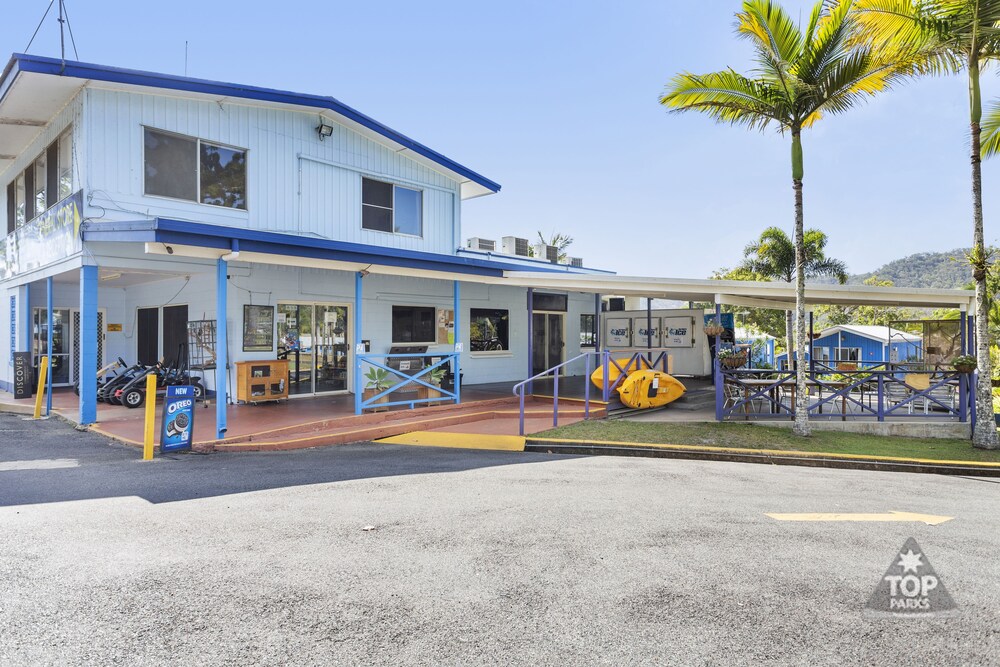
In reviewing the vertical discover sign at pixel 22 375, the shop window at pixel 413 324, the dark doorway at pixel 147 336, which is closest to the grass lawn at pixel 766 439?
the shop window at pixel 413 324

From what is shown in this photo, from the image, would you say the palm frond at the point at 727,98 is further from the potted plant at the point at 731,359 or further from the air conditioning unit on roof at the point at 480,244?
the air conditioning unit on roof at the point at 480,244

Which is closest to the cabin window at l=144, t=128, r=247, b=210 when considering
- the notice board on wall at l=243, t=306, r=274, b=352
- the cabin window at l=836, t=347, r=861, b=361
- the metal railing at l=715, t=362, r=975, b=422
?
the notice board on wall at l=243, t=306, r=274, b=352

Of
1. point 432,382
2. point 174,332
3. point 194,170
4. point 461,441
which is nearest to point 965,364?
point 461,441

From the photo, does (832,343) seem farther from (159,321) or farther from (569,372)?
(159,321)

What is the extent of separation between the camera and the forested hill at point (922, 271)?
8431 cm

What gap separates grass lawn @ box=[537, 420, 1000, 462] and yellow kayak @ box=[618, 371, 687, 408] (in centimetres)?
156

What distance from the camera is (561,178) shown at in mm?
47438

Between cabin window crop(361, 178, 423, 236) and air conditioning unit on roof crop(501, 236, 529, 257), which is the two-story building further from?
air conditioning unit on roof crop(501, 236, 529, 257)

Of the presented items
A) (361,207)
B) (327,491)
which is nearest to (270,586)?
(327,491)

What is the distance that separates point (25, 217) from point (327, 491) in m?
12.8

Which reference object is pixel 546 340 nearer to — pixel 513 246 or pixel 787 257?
pixel 513 246

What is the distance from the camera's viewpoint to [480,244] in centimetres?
1714

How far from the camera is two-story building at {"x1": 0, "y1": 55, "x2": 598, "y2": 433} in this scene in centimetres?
991

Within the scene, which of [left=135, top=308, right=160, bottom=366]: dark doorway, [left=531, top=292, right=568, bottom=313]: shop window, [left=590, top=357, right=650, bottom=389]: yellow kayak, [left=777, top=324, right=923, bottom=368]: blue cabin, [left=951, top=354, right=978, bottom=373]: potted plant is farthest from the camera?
[left=777, top=324, right=923, bottom=368]: blue cabin
